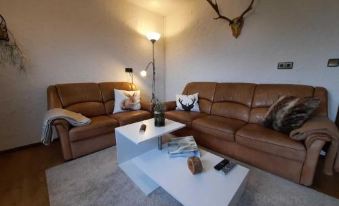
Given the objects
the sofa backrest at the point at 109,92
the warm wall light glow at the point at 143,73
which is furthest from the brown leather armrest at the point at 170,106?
the warm wall light glow at the point at 143,73

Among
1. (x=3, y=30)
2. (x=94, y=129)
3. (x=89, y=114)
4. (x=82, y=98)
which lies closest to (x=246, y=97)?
(x=94, y=129)

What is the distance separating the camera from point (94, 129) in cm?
211

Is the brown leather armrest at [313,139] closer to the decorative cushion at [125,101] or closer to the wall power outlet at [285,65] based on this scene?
the wall power outlet at [285,65]

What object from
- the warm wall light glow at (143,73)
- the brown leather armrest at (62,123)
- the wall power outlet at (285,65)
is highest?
the wall power outlet at (285,65)

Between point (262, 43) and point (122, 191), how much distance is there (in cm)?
274

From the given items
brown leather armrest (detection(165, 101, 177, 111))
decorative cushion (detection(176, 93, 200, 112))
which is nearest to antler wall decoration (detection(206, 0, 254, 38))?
decorative cushion (detection(176, 93, 200, 112))

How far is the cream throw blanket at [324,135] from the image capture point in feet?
4.63

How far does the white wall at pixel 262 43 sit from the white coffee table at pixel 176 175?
1685 millimetres

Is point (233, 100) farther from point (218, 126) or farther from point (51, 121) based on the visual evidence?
point (51, 121)

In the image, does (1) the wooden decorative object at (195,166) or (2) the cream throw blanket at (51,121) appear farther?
(2) the cream throw blanket at (51,121)

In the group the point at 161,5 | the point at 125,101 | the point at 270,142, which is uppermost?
the point at 161,5

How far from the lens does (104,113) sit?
2.71 m

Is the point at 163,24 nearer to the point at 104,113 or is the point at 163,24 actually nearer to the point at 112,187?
the point at 104,113

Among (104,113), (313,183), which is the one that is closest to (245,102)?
(313,183)
